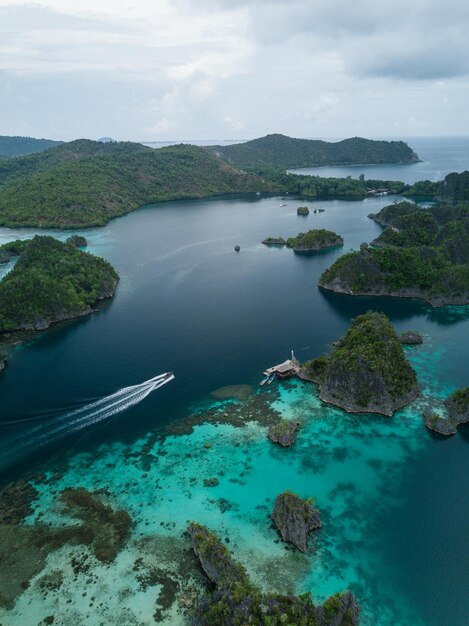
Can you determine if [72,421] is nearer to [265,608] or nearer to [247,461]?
[247,461]

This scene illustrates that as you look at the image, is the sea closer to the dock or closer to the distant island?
the dock

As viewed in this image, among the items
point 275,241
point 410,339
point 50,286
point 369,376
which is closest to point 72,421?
point 369,376

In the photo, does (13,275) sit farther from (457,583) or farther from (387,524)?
(457,583)

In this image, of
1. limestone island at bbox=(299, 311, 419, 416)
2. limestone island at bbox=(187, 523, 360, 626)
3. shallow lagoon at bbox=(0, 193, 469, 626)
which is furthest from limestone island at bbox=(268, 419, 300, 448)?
limestone island at bbox=(187, 523, 360, 626)

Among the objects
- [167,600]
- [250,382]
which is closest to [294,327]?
[250,382]

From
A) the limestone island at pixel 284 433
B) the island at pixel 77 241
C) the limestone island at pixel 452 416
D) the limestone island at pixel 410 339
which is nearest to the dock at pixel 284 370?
the limestone island at pixel 284 433

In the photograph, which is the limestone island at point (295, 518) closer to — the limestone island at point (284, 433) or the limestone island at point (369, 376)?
the limestone island at point (284, 433)
